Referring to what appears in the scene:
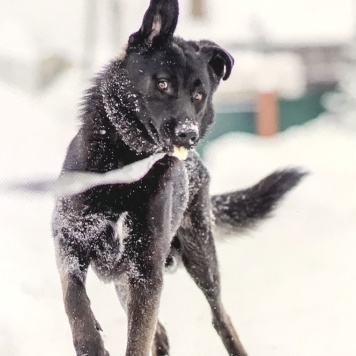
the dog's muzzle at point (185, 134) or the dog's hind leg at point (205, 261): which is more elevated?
the dog's muzzle at point (185, 134)

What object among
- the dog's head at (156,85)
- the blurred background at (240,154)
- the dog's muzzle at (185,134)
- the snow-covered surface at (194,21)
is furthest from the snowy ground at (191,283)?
the dog's muzzle at (185,134)

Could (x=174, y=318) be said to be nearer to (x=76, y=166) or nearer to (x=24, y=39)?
(x=76, y=166)

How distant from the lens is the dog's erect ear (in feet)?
4.69

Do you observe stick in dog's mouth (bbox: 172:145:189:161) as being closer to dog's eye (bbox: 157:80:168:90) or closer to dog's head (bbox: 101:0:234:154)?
dog's head (bbox: 101:0:234:154)

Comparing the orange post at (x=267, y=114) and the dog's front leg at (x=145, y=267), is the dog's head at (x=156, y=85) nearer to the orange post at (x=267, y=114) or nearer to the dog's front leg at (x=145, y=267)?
the dog's front leg at (x=145, y=267)

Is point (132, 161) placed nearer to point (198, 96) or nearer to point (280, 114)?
point (198, 96)

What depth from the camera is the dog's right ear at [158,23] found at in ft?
4.25

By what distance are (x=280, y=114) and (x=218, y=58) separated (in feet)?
4.10

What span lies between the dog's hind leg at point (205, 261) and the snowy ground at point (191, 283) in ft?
0.14

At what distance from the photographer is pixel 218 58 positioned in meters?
1.45

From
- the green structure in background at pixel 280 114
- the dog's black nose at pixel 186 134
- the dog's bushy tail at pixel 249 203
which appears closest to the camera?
the dog's black nose at pixel 186 134

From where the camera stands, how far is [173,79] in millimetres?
1335

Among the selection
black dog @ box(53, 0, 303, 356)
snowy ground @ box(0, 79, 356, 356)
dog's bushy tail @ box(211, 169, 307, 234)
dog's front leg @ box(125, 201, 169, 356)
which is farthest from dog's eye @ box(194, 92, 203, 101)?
dog's bushy tail @ box(211, 169, 307, 234)

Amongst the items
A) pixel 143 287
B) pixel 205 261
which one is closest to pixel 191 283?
pixel 205 261
